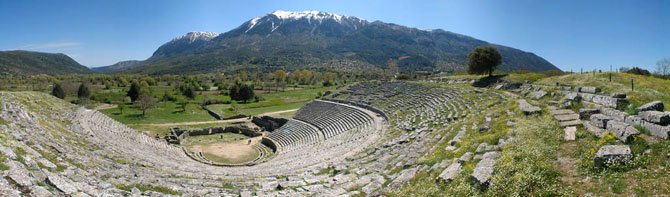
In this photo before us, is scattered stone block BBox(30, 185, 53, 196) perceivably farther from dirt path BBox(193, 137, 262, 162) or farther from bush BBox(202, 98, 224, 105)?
bush BBox(202, 98, 224, 105)

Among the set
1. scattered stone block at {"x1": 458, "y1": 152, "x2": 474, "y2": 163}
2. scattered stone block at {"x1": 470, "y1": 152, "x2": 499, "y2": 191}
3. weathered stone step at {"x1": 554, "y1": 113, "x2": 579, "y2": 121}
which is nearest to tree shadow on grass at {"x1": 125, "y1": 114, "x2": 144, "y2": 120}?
scattered stone block at {"x1": 458, "y1": 152, "x2": 474, "y2": 163}

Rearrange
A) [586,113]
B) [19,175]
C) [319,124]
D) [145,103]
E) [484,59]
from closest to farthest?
[19,175] < [586,113] < [484,59] < [319,124] < [145,103]

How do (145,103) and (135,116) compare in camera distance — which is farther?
(145,103)

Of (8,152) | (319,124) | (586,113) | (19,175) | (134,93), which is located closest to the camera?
(19,175)

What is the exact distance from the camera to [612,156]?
7152 mm

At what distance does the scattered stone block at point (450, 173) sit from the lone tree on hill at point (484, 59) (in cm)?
2883

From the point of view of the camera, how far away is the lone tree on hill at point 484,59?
3403cm

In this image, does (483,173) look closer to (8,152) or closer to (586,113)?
(586,113)

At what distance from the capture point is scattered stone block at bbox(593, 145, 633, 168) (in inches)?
278

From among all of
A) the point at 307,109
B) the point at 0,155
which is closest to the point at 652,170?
the point at 0,155

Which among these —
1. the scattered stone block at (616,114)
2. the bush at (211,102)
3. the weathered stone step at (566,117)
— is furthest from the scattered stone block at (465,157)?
the bush at (211,102)

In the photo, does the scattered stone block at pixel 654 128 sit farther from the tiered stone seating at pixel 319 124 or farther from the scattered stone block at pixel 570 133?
the tiered stone seating at pixel 319 124

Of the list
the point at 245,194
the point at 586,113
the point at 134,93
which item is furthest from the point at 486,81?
the point at 134,93

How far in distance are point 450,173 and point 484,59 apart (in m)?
29.7
